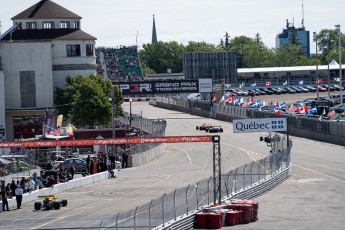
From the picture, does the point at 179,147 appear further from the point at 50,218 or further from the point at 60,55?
the point at 50,218

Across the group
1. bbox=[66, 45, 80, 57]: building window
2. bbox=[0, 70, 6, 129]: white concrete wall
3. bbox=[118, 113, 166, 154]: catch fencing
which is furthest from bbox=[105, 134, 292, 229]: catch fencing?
bbox=[66, 45, 80, 57]: building window

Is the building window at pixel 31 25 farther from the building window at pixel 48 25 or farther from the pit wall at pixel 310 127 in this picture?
the pit wall at pixel 310 127

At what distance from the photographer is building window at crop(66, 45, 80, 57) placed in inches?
3920

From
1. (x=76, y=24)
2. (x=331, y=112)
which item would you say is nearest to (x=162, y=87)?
(x=76, y=24)

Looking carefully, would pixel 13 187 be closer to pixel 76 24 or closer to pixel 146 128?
pixel 146 128

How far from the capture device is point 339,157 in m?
69.2

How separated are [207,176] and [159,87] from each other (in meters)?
62.7

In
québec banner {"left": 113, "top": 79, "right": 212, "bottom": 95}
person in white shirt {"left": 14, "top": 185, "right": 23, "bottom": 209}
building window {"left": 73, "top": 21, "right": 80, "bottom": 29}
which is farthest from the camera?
québec banner {"left": 113, "top": 79, "right": 212, "bottom": 95}

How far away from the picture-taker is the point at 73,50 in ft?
327

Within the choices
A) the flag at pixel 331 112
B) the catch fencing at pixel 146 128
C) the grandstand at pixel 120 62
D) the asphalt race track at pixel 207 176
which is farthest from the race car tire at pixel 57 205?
the grandstand at pixel 120 62

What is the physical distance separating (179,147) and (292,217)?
44.0 m

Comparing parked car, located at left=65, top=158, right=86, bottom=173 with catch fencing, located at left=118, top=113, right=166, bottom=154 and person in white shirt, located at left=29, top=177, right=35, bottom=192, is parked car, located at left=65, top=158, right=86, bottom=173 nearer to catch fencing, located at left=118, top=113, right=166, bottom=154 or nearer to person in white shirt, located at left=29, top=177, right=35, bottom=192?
catch fencing, located at left=118, top=113, right=166, bottom=154

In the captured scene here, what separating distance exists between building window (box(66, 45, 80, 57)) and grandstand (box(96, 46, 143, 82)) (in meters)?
78.3

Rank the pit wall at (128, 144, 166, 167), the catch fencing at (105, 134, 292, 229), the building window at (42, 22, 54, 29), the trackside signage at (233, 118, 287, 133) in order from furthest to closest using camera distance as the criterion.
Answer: the building window at (42, 22, 54, 29) < the pit wall at (128, 144, 166, 167) < the trackside signage at (233, 118, 287, 133) < the catch fencing at (105, 134, 292, 229)
